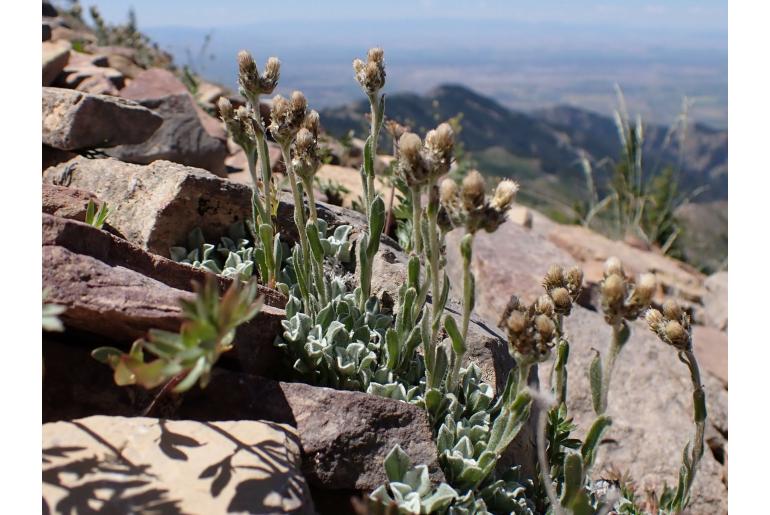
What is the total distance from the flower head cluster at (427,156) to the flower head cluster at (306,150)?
26.0 inches

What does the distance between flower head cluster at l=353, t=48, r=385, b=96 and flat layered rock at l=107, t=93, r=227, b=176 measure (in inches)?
94.7

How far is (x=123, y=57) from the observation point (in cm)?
852

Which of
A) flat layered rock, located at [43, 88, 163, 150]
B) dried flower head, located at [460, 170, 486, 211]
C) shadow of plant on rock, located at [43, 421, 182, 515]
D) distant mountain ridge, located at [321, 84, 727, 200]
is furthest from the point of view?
distant mountain ridge, located at [321, 84, 727, 200]

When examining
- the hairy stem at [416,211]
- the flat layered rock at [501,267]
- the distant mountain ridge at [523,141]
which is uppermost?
the hairy stem at [416,211]

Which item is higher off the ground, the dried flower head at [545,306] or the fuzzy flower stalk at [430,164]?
the fuzzy flower stalk at [430,164]

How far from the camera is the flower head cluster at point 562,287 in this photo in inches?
103

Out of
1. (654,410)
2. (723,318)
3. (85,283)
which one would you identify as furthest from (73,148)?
(723,318)

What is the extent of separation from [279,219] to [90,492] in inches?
80.8

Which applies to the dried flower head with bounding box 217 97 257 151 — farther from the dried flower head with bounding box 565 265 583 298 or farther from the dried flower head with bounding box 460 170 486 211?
the dried flower head with bounding box 565 265 583 298

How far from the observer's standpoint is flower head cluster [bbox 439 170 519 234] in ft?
7.17

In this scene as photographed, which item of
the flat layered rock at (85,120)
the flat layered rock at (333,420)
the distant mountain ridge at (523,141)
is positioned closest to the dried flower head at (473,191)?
the flat layered rock at (333,420)

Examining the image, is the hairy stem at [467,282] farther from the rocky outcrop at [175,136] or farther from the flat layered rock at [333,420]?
the rocky outcrop at [175,136]

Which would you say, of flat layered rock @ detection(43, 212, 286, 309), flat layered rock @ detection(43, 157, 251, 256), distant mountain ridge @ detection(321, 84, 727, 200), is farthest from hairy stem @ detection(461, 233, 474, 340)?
distant mountain ridge @ detection(321, 84, 727, 200)

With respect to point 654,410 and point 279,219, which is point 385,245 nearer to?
point 279,219
